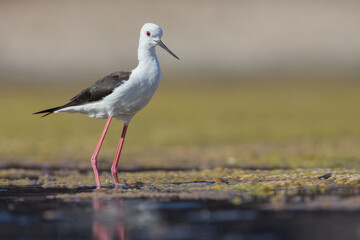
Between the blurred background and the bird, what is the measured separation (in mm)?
3116

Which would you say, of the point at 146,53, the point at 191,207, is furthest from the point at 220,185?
the point at 146,53

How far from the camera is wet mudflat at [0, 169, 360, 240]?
20.8 feet

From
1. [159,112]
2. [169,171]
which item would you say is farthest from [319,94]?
[169,171]

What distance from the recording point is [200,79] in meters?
39.2

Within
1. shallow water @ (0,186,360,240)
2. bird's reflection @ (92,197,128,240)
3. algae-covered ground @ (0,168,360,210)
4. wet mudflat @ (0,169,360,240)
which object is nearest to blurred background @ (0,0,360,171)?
algae-covered ground @ (0,168,360,210)

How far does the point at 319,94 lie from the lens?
28188mm

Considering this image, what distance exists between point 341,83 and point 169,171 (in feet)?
75.4

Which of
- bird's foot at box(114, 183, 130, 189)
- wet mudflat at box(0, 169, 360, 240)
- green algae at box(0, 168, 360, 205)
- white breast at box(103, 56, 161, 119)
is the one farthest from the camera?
white breast at box(103, 56, 161, 119)

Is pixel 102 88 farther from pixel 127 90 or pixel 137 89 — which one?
pixel 137 89

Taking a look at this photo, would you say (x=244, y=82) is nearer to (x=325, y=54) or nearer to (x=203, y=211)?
(x=325, y=54)

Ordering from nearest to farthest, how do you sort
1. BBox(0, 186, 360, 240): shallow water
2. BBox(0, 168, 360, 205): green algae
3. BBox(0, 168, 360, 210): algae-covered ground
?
BBox(0, 186, 360, 240): shallow water < BBox(0, 168, 360, 210): algae-covered ground < BBox(0, 168, 360, 205): green algae

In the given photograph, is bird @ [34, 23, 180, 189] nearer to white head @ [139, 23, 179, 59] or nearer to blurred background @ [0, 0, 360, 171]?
white head @ [139, 23, 179, 59]

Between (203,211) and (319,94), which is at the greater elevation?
(319,94)

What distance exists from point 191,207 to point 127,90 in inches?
103
